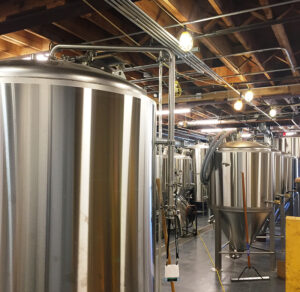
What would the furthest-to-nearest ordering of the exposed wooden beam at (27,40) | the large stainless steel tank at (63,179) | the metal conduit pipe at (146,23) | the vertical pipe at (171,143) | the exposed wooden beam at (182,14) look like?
the exposed wooden beam at (27,40), the exposed wooden beam at (182,14), the metal conduit pipe at (146,23), the vertical pipe at (171,143), the large stainless steel tank at (63,179)

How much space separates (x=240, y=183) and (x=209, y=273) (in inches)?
55.2

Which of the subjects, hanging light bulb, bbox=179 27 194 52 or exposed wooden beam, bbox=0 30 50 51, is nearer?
hanging light bulb, bbox=179 27 194 52

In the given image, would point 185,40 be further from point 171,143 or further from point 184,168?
point 184,168

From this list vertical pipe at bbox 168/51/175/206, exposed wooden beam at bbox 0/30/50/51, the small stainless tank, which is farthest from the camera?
the small stainless tank

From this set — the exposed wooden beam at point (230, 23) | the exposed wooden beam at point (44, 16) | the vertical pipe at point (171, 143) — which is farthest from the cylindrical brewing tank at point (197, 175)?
the vertical pipe at point (171, 143)

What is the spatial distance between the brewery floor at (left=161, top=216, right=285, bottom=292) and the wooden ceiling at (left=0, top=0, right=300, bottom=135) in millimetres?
2984

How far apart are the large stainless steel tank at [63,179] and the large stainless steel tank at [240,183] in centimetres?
298

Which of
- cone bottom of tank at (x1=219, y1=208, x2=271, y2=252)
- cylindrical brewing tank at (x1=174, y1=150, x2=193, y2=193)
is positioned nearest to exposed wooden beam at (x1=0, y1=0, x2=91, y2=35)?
cone bottom of tank at (x1=219, y1=208, x2=271, y2=252)

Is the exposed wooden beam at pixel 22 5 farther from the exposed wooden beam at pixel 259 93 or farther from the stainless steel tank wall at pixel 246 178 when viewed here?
the exposed wooden beam at pixel 259 93

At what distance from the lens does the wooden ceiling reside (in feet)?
10.8

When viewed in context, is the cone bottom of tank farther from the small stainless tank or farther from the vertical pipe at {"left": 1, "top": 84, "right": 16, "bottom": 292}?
the vertical pipe at {"left": 1, "top": 84, "right": 16, "bottom": 292}

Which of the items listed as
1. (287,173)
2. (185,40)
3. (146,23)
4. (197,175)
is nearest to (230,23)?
(185,40)

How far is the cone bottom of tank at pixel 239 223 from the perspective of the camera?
4.55m

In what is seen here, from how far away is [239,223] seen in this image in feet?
15.3
